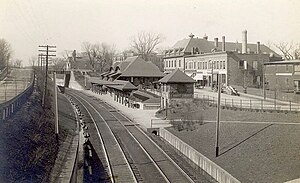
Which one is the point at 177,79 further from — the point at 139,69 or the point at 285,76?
the point at 139,69

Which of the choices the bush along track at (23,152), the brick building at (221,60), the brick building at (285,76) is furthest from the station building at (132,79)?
the bush along track at (23,152)

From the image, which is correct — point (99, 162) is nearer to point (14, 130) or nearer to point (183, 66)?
point (14, 130)

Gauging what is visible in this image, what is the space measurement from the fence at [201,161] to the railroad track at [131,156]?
Result: 101 cm

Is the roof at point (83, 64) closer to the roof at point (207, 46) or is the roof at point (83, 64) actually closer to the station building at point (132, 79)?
the station building at point (132, 79)

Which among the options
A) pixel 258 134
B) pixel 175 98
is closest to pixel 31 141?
pixel 258 134

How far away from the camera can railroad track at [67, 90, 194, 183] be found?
12289 millimetres

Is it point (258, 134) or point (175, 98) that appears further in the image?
point (175, 98)

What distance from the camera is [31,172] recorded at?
395 inches

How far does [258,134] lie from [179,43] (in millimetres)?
36375

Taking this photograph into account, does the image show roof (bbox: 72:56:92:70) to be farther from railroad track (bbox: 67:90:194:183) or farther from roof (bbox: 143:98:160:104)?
railroad track (bbox: 67:90:194:183)

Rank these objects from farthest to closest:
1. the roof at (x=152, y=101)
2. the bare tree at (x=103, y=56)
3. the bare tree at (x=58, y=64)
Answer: the bare tree at (x=103, y=56) < the bare tree at (x=58, y=64) < the roof at (x=152, y=101)

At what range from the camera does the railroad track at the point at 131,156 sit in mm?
12289

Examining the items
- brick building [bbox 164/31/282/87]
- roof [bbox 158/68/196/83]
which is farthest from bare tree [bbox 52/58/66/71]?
roof [bbox 158/68/196/83]

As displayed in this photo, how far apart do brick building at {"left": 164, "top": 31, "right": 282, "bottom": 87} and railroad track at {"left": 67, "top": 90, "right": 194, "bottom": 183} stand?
1270 centimetres
